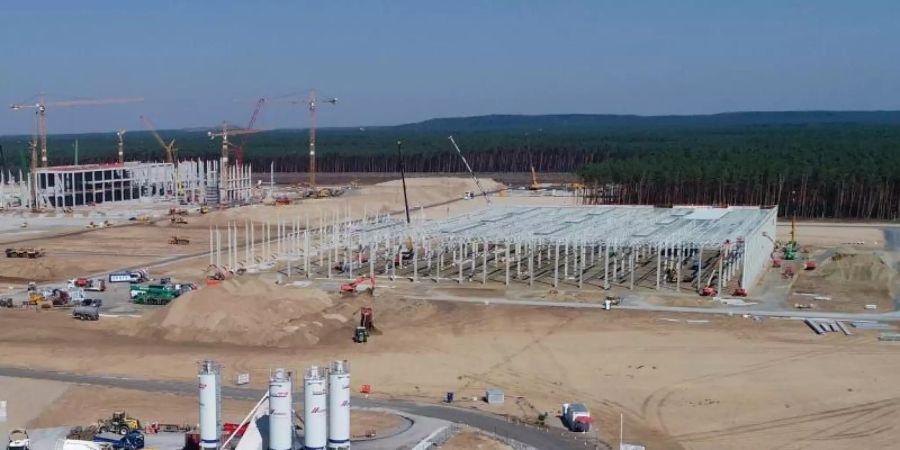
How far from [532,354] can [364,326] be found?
357 inches

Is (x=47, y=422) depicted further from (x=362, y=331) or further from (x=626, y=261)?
(x=626, y=261)

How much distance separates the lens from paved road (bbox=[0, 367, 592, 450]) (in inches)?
1326

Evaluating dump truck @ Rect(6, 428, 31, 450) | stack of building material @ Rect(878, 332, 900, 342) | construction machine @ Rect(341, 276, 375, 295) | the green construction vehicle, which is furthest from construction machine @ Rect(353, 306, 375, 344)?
stack of building material @ Rect(878, 332, 900, 342)

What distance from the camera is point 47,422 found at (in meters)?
35.8

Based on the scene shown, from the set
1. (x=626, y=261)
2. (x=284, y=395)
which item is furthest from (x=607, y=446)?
(x=626, y=261)

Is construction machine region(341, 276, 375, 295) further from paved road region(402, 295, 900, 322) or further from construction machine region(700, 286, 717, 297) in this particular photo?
construction machine region(700, 286, 717, 297)

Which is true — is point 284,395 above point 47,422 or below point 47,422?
above

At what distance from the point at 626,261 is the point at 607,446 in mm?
43003

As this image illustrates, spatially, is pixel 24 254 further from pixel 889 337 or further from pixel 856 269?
pixel 856 269

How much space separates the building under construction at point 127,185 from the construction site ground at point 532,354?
63064mm

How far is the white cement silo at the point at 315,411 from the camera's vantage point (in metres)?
28.9

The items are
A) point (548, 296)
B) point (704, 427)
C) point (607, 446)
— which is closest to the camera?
point (607, 446)

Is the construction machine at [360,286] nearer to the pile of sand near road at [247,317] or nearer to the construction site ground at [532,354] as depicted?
the construction site ground at [532,354]

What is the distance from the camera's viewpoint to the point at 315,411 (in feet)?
95.1
